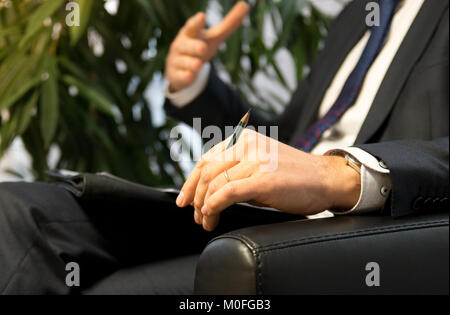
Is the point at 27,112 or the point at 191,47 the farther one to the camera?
the point at 27,112

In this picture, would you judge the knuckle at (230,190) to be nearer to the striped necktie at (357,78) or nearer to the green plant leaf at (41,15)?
the striped necktie at (357,78)

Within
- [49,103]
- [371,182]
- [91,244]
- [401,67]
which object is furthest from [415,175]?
[49,103]

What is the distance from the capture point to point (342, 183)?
2.10ft

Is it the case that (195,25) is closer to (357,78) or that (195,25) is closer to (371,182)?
(357,78)

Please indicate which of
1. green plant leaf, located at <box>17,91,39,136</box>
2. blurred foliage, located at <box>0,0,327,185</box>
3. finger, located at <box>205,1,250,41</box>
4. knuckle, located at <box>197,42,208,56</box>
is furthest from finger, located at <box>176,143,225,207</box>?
green plant leaf, located at <box>17,91,39,136</box>

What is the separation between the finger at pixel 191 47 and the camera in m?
1.10

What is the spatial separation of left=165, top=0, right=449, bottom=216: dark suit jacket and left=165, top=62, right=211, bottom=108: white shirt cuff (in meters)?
0.01

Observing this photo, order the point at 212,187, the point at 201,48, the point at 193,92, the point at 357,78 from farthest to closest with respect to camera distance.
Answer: the point at 193,92 → the point at 201,48 → the point at 357,78 → the point at 212,187

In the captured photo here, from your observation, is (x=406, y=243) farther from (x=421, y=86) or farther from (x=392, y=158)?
(x=421, y=86)

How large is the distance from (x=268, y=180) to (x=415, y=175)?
0.17 m

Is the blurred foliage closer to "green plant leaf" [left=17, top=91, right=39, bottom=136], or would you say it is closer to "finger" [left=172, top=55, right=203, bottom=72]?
"green plant leaf" [left=17, top=91, right=39, bottom=136]

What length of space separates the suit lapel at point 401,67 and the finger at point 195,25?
40 cm
